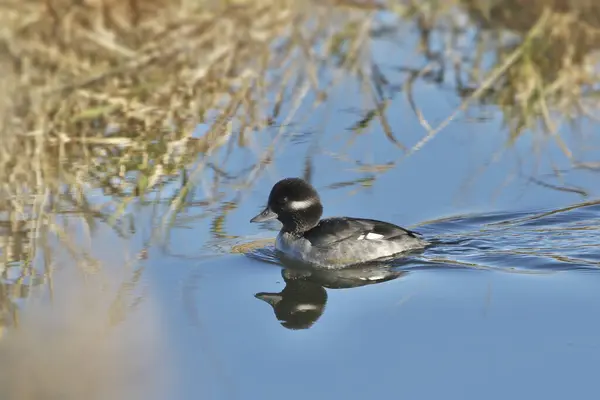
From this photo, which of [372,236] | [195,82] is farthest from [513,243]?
[195,82]

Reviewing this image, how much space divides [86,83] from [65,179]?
227 centimetres

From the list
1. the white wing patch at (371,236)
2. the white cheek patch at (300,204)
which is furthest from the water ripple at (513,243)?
the white cheek patch at (300,204)

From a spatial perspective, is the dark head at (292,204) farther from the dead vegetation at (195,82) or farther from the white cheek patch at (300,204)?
the dead vegetation at (195,82)

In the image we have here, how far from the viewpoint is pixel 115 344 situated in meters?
7.09

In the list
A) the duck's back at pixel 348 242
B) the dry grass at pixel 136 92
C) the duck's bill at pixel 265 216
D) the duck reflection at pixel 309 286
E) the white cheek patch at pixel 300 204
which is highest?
the dry grass at pixel 136 92

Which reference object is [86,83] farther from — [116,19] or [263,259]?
[263,259]

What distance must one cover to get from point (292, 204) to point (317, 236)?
31 centimetres

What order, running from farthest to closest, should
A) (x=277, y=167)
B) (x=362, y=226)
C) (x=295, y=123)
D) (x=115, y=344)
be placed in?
(x=295, y=123), (x=277, y=167), (x=362, y=226), (x=115, y=344)

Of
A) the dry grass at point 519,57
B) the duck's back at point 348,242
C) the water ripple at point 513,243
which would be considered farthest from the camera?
the dry grass at point 519,57

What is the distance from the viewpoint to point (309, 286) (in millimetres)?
8703

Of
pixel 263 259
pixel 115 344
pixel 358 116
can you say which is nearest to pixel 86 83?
pixel 358 116

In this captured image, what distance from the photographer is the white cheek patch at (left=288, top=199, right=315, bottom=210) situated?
9.47 meters

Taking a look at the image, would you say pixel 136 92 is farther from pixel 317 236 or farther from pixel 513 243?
pixel 513 243

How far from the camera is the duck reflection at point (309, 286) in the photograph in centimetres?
779
